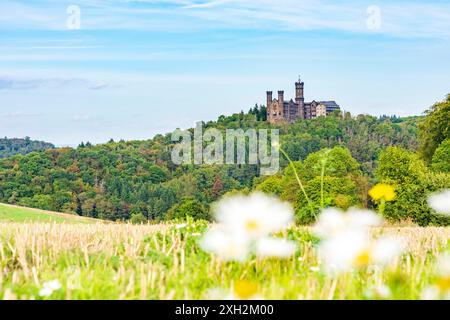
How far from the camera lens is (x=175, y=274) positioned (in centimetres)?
544

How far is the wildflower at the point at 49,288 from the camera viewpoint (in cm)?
485

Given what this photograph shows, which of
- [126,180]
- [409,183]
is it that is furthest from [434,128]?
[126,180]

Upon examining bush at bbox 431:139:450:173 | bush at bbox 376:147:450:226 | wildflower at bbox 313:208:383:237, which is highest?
wildflower at bbox 313:208:383:237

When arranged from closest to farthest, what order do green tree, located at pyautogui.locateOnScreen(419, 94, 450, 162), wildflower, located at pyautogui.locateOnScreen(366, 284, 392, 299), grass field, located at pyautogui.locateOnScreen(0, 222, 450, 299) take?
wildflower, located at pyautogui.locateOnScreen(366, 284, 392, 299)
grass field, located at pyautogui.locateOnScreen(0, 222, 450, 299)
green tree, located at pyautogui.locateOnScreen(419, 94, 450, 162)

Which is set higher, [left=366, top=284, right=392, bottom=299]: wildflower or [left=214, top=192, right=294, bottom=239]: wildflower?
[left=214, top=192, right=294, bottom=239]: wildflower

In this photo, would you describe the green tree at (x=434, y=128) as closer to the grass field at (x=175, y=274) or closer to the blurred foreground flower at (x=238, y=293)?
the grass field at (x=175, y=274)

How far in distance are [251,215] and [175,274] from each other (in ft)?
5.22

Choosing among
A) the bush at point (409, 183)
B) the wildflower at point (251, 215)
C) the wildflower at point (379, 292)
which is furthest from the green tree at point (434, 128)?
the wildflower at point (251, 215)

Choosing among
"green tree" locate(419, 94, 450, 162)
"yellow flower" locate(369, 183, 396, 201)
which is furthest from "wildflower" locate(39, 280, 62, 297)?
"green tree" locate(419, 94, 450, 162)

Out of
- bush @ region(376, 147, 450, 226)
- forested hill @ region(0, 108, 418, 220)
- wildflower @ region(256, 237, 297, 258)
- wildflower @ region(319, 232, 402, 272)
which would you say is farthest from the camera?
forested hill @ region(0, 108, 418, 220)

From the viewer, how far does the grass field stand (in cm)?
478

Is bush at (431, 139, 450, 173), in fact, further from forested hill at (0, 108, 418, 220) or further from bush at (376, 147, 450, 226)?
forested hill at (0, 108, 418, 220)

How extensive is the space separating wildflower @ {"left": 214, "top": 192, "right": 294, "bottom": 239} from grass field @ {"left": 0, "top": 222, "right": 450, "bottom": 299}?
0.39 m
